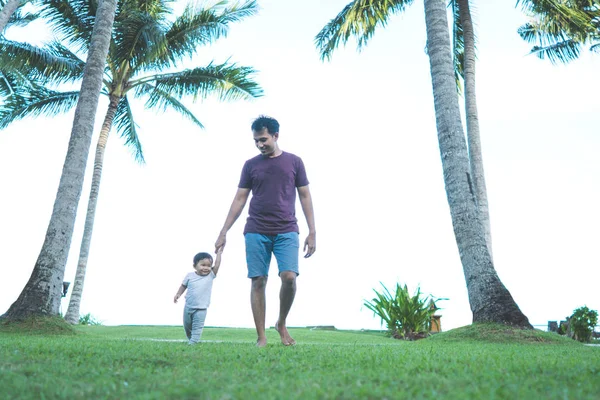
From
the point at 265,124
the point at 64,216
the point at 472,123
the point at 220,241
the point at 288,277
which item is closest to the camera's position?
the point at 288,277

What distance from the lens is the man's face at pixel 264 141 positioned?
5598 mm

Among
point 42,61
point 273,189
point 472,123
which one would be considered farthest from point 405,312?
point 42,61

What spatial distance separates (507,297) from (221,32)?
13.7 m

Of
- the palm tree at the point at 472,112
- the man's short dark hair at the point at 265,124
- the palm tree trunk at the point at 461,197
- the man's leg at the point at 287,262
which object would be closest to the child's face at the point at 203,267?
the man's leg at the point at 287,262

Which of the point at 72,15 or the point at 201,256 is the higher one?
the point at 72,15

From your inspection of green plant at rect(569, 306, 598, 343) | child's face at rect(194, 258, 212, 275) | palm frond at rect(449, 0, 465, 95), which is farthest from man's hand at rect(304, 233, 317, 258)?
green plant at rect(569, 306, 598, 343)

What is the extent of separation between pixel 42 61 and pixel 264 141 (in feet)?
48.2

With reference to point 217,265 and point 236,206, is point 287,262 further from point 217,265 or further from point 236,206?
point 217,265

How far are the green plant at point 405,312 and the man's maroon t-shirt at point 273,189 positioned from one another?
9053 mm

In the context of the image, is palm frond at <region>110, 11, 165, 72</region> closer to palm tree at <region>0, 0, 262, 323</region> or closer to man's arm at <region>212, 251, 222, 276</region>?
palm tree at <region>0, 0, 262, 323</region>

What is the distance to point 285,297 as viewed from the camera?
18.1ft

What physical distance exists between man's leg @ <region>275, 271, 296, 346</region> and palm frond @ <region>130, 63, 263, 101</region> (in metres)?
13.9

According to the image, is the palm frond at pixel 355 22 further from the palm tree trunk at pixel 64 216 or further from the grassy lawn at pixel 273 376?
the grassy lawn at pixel 273 376

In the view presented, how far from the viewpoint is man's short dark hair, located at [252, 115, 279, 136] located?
5598 mm
